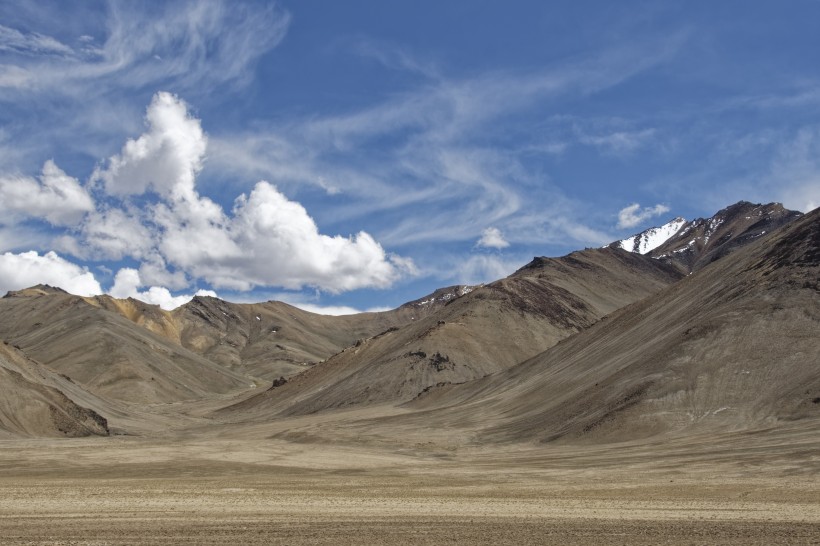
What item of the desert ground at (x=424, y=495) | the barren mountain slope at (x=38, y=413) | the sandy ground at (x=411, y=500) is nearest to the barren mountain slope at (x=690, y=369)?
the desert ground at (x=424, y=495)

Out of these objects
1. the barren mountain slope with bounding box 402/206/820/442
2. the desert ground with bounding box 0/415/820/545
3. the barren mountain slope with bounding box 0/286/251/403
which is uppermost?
the barren mountain slope with bounding box 0/286/251/403

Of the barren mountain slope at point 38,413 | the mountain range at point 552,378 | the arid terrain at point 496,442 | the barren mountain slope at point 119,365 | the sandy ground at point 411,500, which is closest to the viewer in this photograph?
the sandy ground at point 411,500

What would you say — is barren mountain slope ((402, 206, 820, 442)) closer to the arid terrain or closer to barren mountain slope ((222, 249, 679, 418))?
the arid terrain

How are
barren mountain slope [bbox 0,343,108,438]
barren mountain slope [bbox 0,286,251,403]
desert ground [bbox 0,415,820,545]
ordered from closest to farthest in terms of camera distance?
desert ground [bbox 0,415,820,545], barren mountain slope [bbox 0,343,108,438], barren mountain slope [bbox 0,286,251,403]

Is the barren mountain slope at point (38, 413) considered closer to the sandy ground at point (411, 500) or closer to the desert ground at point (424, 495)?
the desert ground at point (424, 495)

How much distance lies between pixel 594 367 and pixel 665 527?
198ft

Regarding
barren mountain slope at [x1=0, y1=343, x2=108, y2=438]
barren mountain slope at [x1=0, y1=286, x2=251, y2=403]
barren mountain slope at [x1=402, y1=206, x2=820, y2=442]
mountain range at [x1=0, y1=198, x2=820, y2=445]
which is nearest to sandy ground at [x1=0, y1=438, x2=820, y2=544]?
barren mountain slope at [x1=402, y1=206, x2=820, y2=442]

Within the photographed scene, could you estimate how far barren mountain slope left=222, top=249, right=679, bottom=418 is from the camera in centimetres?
12188

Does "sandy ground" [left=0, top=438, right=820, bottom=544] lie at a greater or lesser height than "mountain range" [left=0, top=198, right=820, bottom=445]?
lesser

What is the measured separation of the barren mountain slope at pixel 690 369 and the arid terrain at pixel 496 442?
0.23 metres

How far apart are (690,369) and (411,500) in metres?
43.0

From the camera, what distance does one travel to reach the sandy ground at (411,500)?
21312mm

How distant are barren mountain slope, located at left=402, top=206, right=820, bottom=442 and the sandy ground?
11.0 m

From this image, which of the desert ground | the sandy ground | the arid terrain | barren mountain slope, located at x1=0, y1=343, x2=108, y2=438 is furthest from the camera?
barren mountain slope, located at x1=0, y1=343, x2=108, y2=438
